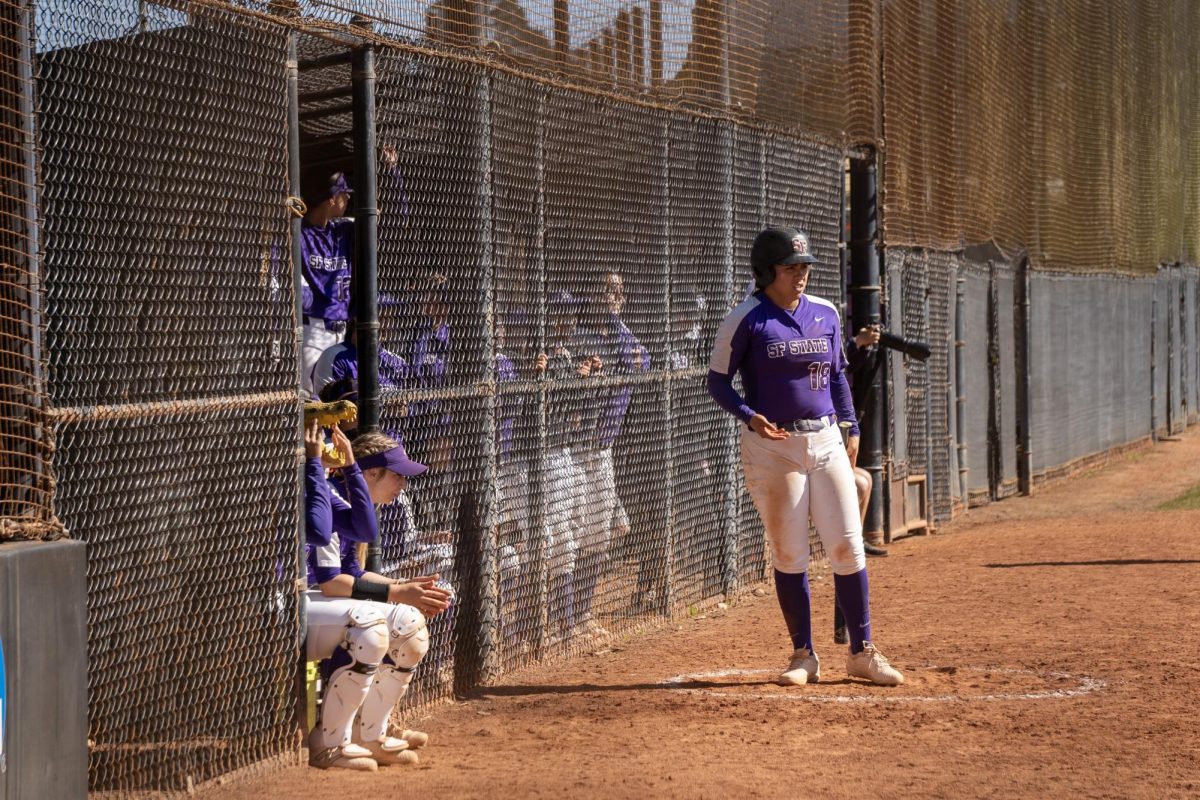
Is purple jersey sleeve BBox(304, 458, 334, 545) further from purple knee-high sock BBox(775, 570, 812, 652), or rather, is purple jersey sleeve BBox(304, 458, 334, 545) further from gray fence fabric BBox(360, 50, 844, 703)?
purple knee-high sock BBox(775, 570, 812, 652)

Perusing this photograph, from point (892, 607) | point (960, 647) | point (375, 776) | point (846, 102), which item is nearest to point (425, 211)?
point (375, 776)

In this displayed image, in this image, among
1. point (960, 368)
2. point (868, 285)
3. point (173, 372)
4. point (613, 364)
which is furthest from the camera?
point (960, 368)

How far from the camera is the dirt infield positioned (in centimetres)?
533

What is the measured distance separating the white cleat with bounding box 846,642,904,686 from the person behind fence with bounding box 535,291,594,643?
1599 mm

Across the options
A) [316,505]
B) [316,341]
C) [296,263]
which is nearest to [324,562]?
[316,505]

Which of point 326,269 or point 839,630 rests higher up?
point 326,269

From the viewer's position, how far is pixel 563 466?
26.6 ft

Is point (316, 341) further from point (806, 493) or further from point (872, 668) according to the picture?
point (872, 668)

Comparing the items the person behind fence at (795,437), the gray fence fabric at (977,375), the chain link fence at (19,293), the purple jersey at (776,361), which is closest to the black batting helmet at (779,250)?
the person behind fence at (795,437)

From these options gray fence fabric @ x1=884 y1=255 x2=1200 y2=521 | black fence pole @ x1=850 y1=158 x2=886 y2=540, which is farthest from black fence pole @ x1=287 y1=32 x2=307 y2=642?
gray fence fabric @ x1=884 y1=255 x2=1200 y2=521

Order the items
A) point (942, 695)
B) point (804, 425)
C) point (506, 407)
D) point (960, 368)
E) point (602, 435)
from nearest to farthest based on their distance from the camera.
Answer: point (942, 695)
point (804, 425)
point (506, 407)
point (602, 435)
point (960, 368)

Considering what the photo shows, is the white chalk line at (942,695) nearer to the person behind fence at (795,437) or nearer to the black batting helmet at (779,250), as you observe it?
the person behind fence at (795,437)

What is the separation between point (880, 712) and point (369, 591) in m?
2.23

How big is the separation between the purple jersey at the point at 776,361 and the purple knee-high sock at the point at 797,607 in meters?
0.78
